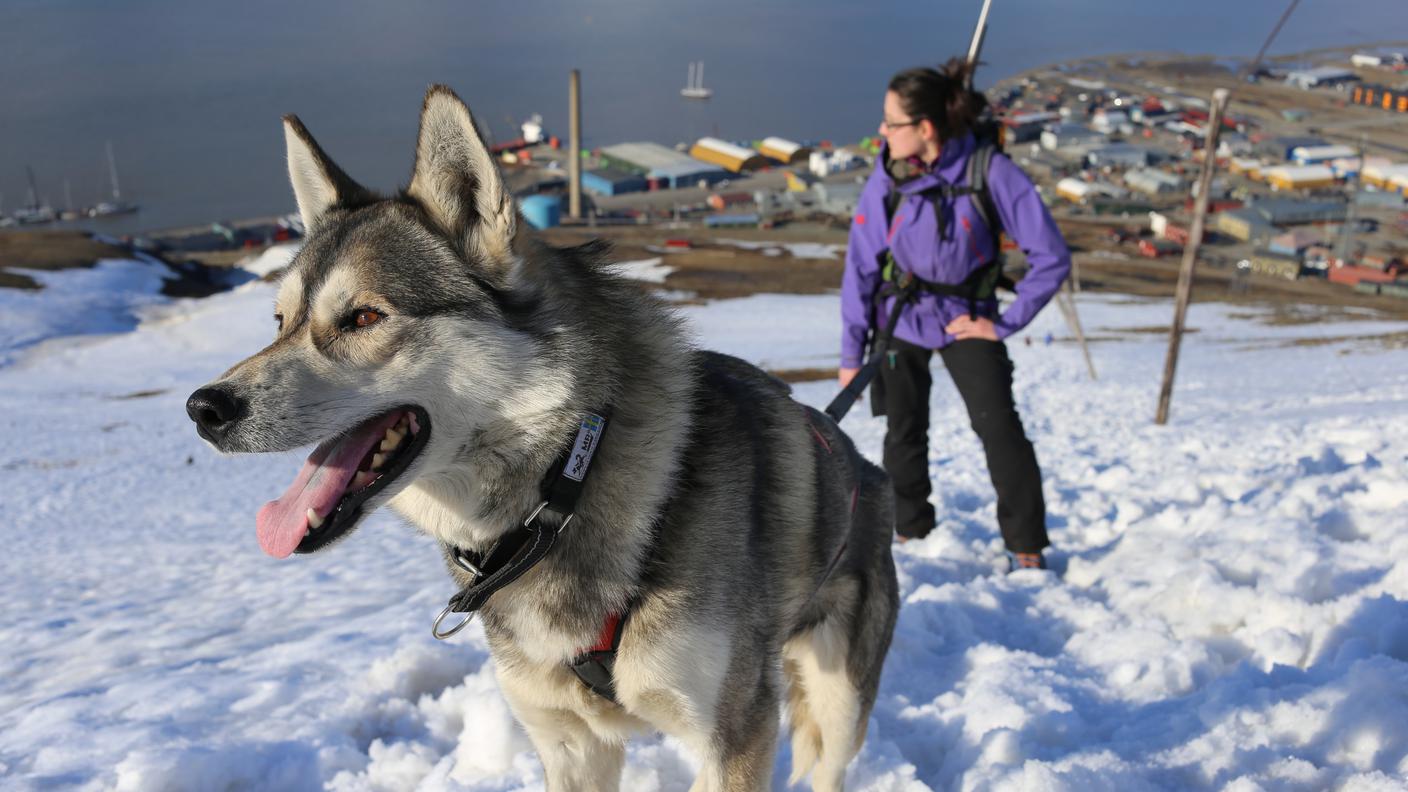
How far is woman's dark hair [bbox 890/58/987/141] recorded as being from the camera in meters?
5.43

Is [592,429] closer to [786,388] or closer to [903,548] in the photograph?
[786,388]

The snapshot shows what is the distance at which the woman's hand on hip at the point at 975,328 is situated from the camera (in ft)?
18.5

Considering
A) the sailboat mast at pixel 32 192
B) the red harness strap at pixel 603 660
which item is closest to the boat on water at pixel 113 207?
the sailboat mast at pixel 32 192

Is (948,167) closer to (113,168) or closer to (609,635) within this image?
(609,635)

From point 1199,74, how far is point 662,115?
76206 millimetres

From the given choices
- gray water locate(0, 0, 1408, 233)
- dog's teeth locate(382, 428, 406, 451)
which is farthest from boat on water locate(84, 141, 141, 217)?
dog's teeth locate(382, 428, 406, 451)

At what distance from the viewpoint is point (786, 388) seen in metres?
3.71

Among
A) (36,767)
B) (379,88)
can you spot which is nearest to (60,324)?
(36,767)

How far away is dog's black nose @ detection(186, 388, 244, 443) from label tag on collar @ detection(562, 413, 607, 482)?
871mm

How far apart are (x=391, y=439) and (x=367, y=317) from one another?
14.0 inches

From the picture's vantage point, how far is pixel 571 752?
10.8 ft

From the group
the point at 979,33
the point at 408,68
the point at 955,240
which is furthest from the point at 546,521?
the point at 408,68

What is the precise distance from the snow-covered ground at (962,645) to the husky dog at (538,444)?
0.53 metres

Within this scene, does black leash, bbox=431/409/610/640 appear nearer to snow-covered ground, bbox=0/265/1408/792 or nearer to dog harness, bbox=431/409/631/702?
dog harness, bbox=431/409/631/702
